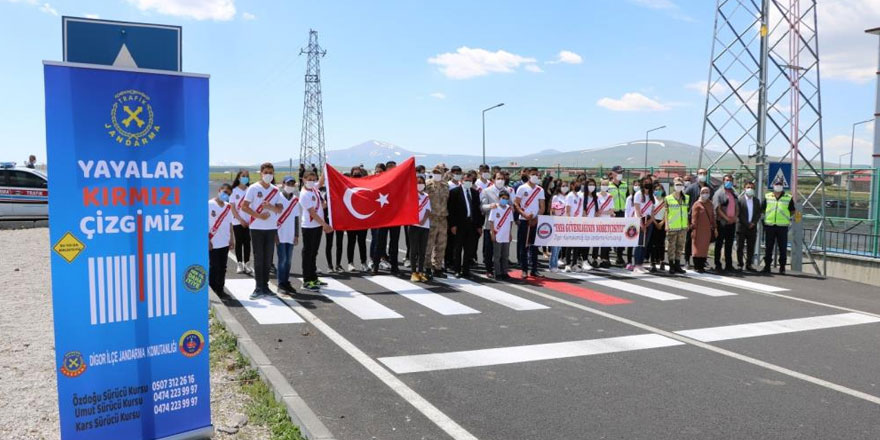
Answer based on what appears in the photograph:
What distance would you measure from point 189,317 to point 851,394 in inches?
234

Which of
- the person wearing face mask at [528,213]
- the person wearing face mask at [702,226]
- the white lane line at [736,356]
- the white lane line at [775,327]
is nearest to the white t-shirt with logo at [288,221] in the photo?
the white lane line at [736,356]

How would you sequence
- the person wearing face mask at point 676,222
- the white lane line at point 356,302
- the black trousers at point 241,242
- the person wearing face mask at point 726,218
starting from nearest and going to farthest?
1. the white lane line at point 356,302
2. the black trousers at point 241,242
3. the person wearing face mask at point 676,222
4. the person wearing face mask at point 726,218

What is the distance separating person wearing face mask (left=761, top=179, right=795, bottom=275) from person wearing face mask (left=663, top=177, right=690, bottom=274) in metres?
2.20

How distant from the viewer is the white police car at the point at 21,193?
19.9 metres

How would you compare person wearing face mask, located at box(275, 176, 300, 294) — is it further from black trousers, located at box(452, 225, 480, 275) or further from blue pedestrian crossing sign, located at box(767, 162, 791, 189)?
blue pedestrian crossing sign, located at box(767, 162, 791, 189)

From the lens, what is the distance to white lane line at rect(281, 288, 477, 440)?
5094mm

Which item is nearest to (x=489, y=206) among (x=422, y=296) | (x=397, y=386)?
(x=422, y=296)

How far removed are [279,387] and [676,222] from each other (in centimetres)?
1062

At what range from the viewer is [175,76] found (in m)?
4.00

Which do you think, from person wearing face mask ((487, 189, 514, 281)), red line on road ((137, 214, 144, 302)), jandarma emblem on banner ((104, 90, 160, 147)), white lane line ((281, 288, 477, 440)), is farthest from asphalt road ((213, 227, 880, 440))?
jandarma emblem on banner ((104, 90, 160, 147))

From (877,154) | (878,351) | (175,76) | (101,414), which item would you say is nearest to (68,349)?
(101,414)

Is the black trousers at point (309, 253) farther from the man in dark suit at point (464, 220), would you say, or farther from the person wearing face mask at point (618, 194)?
the person wearing face mask at point (618, 194)

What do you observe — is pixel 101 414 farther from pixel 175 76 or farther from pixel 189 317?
pixel 175 76

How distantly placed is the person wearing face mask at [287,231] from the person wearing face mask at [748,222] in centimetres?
1013
